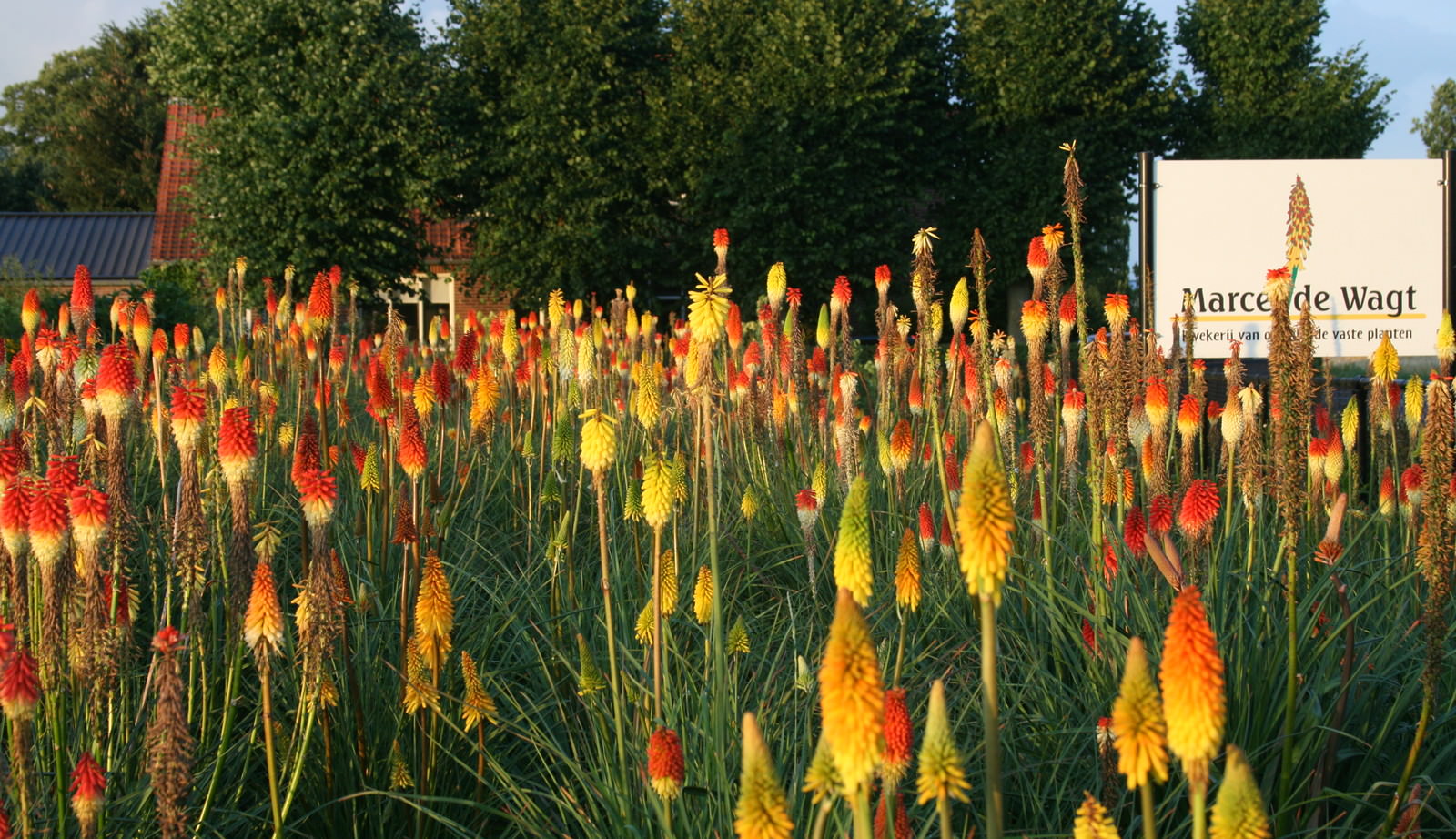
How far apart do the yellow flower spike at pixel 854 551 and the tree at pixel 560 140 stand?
24.3m

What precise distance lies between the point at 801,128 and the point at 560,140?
16.7 feet

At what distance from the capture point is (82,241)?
A: 127ft

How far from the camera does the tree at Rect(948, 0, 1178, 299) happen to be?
87.0ft

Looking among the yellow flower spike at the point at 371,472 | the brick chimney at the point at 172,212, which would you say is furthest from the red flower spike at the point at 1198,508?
the brick chimney at the point at 172,212

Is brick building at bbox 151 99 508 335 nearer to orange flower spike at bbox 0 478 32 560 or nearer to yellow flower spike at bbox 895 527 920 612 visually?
orange flower spike at bbox 0 478 32 560

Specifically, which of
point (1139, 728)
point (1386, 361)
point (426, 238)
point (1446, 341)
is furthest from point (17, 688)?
point (426, 238)

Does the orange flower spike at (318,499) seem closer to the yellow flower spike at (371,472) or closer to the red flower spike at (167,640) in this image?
the red flower spike at (167,640)

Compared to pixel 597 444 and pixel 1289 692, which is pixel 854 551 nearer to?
pixel 597 444

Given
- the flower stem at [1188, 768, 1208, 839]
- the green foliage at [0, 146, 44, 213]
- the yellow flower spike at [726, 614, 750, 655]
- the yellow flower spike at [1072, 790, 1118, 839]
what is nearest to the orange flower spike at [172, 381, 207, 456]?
the yellow flower spike at [726, 614, 750, 655]

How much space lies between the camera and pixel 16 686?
1.66m

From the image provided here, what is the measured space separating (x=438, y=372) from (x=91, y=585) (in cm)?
210

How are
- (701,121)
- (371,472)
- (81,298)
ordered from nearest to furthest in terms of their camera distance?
(371,472) < (81,298) < (701,121)

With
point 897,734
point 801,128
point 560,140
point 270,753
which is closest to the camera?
point 897,734

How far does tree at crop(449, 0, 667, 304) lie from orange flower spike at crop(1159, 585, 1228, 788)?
2473 cm
